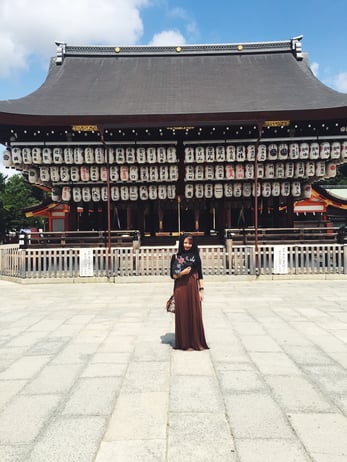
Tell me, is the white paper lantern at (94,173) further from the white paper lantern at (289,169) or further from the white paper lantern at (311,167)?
the white paper lantern at (311,167)

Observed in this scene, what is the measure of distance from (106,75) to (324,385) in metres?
17.4

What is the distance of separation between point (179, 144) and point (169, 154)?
71cm

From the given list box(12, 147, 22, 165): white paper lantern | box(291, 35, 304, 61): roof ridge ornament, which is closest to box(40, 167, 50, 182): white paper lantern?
box(12, 147, 22, 165): white paper lantern

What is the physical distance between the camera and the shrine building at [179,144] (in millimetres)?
11906

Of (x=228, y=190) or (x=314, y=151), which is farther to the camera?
(x=228, y=190)

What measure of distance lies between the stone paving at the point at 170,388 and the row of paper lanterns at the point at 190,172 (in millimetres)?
7351

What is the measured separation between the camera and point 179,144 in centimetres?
1337

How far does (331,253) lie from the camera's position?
36.5ft

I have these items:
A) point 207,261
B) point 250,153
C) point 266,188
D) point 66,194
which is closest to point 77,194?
point 66,194

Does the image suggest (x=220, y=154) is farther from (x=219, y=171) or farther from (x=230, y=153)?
(x=219, y=171)

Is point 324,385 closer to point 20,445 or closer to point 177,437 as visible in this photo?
point 177,437

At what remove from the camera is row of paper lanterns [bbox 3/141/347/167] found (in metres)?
12.7

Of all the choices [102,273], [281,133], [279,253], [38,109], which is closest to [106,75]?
[38,109]

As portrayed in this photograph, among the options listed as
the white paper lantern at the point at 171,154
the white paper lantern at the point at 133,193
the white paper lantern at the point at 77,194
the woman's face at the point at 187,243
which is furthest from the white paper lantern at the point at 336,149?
the woman's face at the point at 187,243
